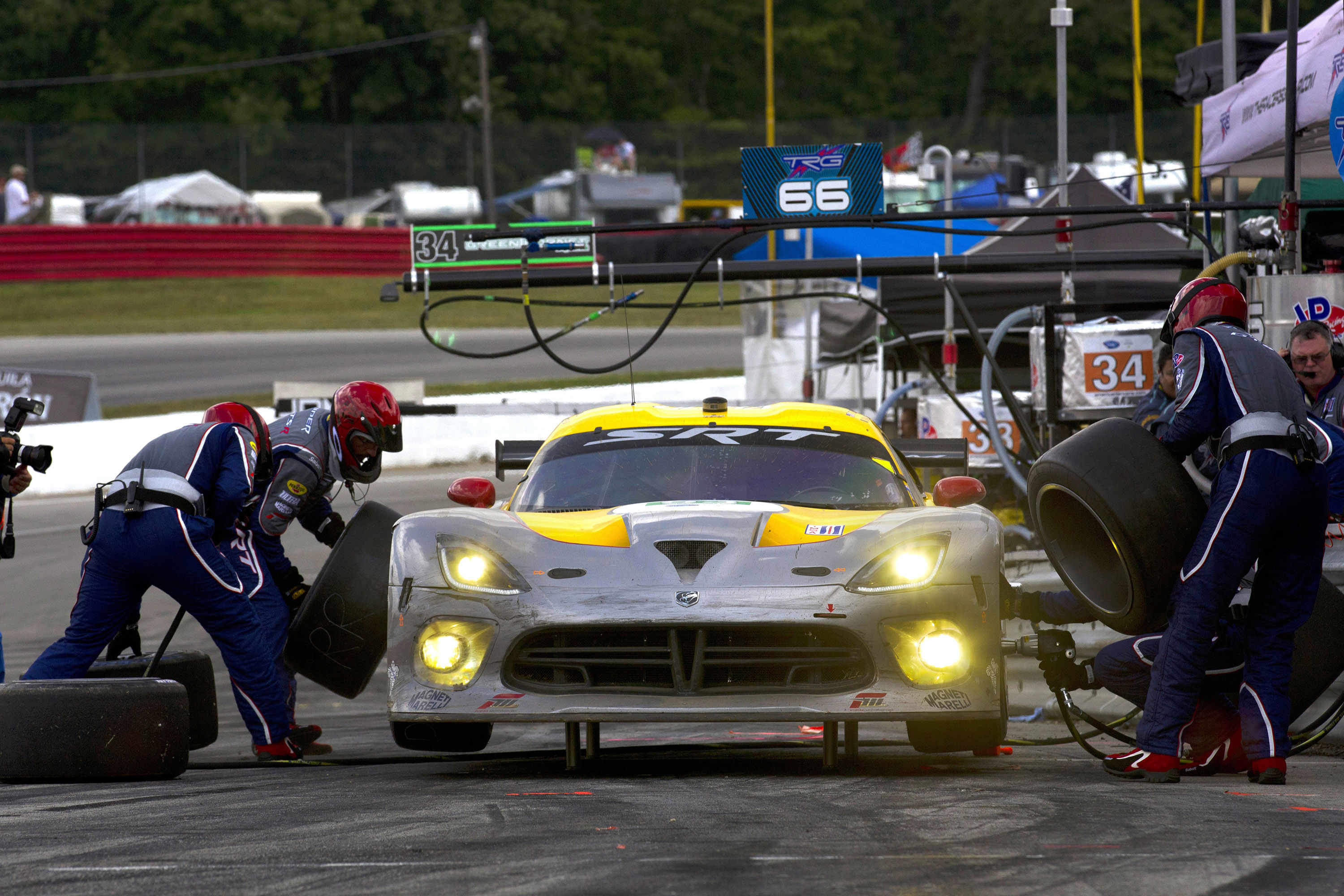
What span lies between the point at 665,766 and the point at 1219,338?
7.83 ft

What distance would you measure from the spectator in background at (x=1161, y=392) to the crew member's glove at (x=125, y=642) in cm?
469

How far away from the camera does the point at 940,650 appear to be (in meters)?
5.11

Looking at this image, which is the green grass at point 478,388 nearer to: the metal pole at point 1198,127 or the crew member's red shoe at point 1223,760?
the metal pole at point 1198,127

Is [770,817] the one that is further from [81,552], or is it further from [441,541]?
[81,552]

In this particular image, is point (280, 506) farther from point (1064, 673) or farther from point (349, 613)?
point (1064, 673)

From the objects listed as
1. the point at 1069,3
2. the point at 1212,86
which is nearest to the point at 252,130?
the point at 1069,3

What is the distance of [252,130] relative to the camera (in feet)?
132

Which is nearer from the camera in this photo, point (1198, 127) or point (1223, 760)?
point (1223, 760)

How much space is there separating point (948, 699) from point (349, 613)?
294 centimetres

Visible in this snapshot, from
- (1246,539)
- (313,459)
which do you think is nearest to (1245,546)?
(1246,539)

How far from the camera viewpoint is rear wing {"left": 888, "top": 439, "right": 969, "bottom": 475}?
23.8 ft

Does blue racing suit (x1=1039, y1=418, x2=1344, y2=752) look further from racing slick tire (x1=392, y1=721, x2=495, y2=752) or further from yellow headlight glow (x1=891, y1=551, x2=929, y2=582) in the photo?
racing slick tire (x1=392, y1=721, x2=495, y2=752)

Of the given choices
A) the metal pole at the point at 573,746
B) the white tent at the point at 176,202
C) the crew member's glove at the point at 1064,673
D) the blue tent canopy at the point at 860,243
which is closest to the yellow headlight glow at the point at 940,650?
the crew member's glove at the point at 1064,673

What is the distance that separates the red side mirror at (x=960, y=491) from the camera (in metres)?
6.05
